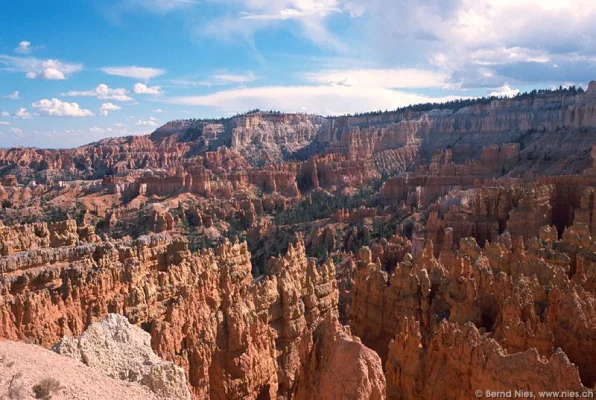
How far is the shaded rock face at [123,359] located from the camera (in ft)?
26.6

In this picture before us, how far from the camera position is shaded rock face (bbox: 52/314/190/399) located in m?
8.12

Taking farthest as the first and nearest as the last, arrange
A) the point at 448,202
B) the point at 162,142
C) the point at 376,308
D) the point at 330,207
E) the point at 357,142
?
the point at 162,142 → the point at 357,142 → the point at 330,207 → the point at 448,202 → the point at 376,308

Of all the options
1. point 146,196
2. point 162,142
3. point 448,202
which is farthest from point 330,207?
point 162,142

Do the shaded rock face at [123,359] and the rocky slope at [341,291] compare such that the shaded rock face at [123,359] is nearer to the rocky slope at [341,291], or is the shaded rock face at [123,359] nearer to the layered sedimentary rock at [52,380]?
the rocky slope at [341,291]

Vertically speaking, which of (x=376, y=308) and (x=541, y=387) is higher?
(x=541, y=387)

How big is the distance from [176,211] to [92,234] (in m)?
30.9

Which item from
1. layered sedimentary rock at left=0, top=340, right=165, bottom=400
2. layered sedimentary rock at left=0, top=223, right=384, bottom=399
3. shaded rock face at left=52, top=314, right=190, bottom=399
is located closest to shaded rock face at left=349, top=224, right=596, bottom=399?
layered sedimentary rock at left=0, top=223, right=384, bottom=399

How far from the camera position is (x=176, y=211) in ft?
212

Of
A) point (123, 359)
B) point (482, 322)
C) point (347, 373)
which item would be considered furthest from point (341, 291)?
point (123, 359)

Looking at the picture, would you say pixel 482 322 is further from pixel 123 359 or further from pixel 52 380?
pixel 52 380

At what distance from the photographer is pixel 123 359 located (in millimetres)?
8570

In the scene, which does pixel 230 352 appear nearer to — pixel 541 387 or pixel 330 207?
pixel 541 387

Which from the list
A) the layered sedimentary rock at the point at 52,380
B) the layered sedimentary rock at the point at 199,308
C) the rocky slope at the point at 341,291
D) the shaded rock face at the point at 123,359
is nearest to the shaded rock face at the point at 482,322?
the rocky slope at the point at 341,291

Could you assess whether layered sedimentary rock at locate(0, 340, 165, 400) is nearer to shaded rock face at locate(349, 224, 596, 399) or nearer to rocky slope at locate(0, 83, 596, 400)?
rocky slope at locate(0, 83, 596, 400)
